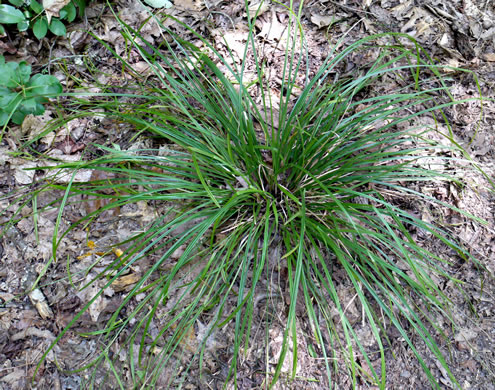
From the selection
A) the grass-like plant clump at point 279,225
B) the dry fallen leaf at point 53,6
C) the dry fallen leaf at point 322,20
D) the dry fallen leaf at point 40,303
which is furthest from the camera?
the dry fallen leaf at point 322,20

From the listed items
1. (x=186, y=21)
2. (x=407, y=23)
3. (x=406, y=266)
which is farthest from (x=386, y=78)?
(x=186, y=21)

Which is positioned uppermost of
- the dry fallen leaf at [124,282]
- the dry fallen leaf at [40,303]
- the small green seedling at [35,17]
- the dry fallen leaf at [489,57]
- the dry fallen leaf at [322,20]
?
the dry fallen leaf at [322,20]

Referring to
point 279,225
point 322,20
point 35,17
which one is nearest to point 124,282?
point 279,225

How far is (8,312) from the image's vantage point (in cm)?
180

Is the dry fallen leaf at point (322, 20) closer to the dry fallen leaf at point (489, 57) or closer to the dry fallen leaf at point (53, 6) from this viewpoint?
the dry fallen leaf at point (489, 57)

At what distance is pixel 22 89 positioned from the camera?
1982 mm

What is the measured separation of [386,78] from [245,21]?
0.90 m

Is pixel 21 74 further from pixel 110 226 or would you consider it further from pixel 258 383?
pixel 258 383

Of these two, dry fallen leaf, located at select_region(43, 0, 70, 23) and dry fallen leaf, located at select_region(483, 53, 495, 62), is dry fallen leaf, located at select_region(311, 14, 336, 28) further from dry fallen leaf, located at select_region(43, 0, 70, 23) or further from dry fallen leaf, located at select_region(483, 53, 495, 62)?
dry fallen leaf, located at select_region(43, 0, 70, 23)

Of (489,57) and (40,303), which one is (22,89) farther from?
(489,57)

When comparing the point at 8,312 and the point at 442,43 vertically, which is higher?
the point at 442,43

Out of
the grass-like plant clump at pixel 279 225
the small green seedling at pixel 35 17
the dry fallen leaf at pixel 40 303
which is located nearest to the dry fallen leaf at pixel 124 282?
the grass-like plant clump at pixel 279 225

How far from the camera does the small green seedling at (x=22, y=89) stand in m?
1.91

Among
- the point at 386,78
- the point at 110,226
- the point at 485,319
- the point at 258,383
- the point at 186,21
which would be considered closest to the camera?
the point at 258,383
